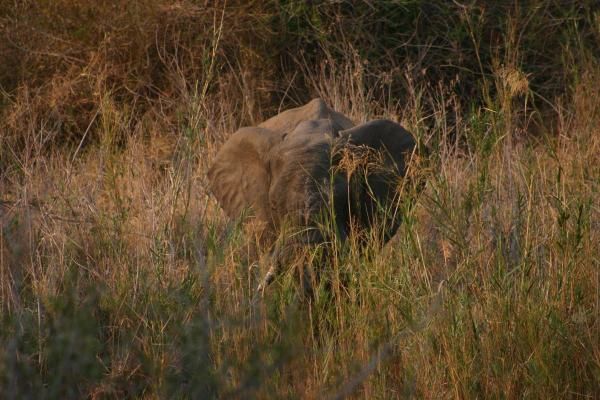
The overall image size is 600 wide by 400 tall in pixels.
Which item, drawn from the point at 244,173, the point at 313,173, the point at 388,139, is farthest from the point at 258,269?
the point at 388,139

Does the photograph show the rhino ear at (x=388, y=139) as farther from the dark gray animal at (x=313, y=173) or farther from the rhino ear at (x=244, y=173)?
the rhino ear at (x=244, y=173)

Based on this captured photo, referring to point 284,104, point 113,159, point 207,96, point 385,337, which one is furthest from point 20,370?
point 284,104

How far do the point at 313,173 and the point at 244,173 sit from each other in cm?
59

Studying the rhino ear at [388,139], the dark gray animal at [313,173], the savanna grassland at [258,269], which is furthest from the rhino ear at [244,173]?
the rhino ear at [388,139]

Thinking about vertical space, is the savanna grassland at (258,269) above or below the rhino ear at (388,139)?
below

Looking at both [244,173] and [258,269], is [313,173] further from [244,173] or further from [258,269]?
[244,173]

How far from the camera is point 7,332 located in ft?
12.0

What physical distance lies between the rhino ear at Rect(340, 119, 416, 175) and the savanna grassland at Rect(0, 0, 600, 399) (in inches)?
4.3

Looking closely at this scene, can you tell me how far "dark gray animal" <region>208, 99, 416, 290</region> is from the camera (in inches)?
176

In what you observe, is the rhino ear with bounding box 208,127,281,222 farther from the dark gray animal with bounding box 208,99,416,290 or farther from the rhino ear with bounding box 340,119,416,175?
the rhino ear with bounding box 340,119,416,175

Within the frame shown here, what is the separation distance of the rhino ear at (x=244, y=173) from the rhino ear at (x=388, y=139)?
0.39 metres

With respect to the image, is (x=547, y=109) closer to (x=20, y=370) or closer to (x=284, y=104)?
(x=284, y=104)

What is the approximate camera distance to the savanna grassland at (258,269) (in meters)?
3.63

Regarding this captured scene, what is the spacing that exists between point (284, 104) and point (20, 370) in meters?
4.53
